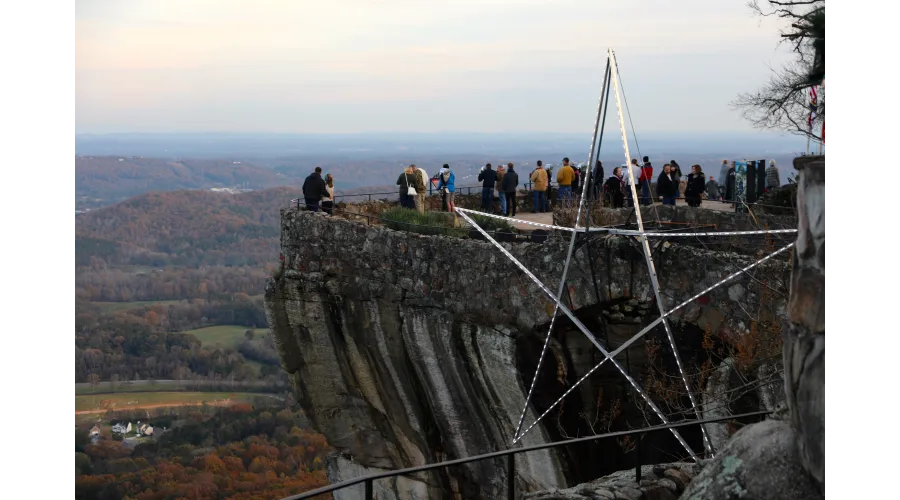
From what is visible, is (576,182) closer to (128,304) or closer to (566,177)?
(566,177)

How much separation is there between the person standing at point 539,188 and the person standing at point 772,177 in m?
4.09

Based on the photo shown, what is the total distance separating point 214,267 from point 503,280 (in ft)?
215

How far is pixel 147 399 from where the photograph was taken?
6044 centimetres

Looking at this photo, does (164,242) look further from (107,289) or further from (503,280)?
(503,280)

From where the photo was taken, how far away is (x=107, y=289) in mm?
77938

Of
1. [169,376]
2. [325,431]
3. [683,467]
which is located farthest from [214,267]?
[683,467]

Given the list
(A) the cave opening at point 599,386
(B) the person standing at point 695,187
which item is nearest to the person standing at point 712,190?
(B) the person standing at point 695,187

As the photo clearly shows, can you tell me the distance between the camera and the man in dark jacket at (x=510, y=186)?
20.9 m

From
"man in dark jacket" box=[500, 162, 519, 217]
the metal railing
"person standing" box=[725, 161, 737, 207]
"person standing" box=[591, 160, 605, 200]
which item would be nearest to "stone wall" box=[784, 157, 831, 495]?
the metal railing

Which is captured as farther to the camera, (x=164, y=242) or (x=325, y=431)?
(x=164, y=242)

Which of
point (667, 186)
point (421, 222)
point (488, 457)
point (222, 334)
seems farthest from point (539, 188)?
point (222, 334)

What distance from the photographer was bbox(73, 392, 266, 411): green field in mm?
59938

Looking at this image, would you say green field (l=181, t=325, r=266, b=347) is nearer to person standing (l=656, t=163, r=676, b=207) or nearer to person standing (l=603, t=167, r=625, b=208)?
person standing (l=603, t=167, r=625, b=208)

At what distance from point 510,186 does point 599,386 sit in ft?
23.2
